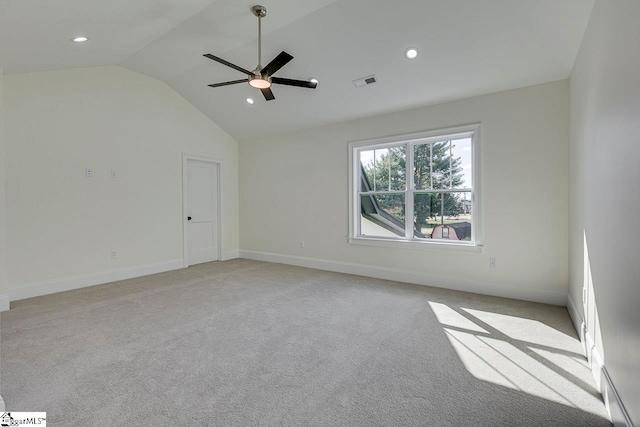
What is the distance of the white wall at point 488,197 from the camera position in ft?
11.8

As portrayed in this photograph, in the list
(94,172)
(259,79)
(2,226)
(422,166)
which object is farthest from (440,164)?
(2,226)

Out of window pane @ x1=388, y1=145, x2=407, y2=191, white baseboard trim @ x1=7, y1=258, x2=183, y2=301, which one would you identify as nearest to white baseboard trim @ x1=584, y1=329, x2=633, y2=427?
window pane @ x1=388, y1=145, x2=407, y2=191

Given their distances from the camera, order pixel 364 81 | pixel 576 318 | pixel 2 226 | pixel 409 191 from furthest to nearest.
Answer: pixel 409 191 → pixel 364 81 → pixel 2 226 → pixel 576 318

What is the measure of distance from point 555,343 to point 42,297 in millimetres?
5887

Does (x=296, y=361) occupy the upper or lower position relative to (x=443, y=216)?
lower

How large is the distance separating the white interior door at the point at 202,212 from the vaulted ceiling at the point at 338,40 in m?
2.08

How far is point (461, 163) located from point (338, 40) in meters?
2.33

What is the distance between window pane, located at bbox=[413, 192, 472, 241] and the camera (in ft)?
14.1

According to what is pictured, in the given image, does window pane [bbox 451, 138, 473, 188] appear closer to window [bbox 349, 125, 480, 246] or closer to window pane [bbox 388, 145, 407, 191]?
window [bbox 349, 125, 480, 246]

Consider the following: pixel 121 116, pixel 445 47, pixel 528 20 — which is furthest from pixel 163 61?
pixel 528 20

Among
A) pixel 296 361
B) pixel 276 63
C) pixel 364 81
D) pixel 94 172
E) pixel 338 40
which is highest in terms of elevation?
pixel 338 40

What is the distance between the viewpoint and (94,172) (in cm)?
468

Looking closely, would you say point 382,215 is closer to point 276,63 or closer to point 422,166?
point 422,166
